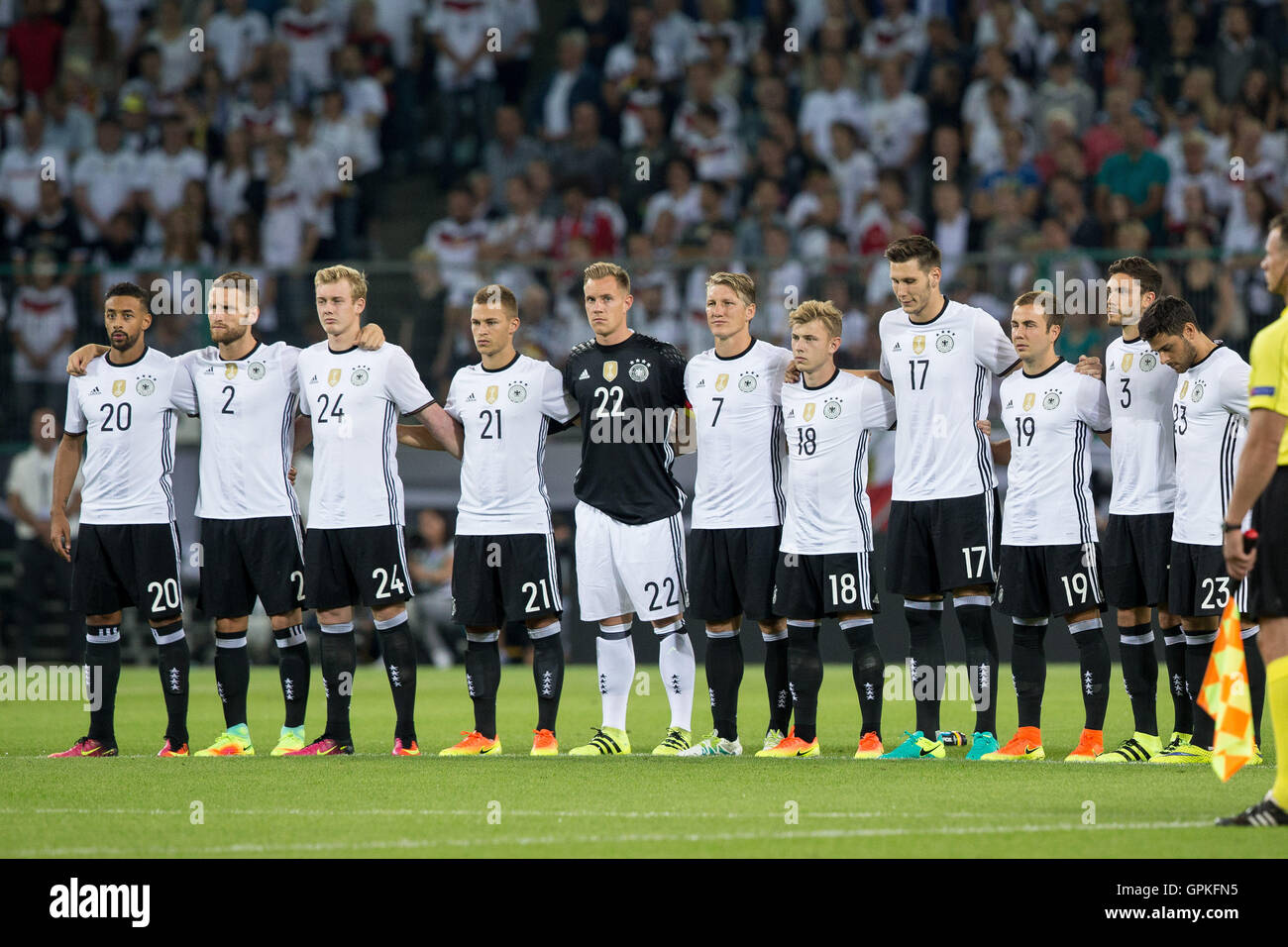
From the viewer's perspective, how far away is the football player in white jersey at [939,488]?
9.77 meters

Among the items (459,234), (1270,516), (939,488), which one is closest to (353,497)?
(939,488)

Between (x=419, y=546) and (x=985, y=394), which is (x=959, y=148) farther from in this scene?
(x=985, y=394)

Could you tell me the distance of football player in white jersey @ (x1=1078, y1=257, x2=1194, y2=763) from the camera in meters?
9.61

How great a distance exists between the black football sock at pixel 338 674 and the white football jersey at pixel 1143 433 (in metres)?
4.44

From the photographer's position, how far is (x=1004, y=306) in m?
17.1

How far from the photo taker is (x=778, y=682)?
10211mm

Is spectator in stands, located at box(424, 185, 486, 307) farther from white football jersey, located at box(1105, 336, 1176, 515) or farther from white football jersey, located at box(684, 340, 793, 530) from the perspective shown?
white football jersey, located at box(1105, 336, 1176, 515)

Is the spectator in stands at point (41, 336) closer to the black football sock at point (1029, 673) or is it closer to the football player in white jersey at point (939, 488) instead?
the football player in white jersey at point (939, 488)

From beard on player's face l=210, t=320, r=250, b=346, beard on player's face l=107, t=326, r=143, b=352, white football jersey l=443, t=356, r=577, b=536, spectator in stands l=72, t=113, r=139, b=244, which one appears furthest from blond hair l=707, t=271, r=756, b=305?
spectator in stands l=72, t=113, r=139, b=244

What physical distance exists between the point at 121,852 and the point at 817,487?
184 inches

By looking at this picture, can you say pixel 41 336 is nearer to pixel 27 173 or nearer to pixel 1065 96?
pixel 27 173

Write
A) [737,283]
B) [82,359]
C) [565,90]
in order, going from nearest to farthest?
[737,283] → [82,359] → [565,90]

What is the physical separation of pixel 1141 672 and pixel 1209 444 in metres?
1.33
